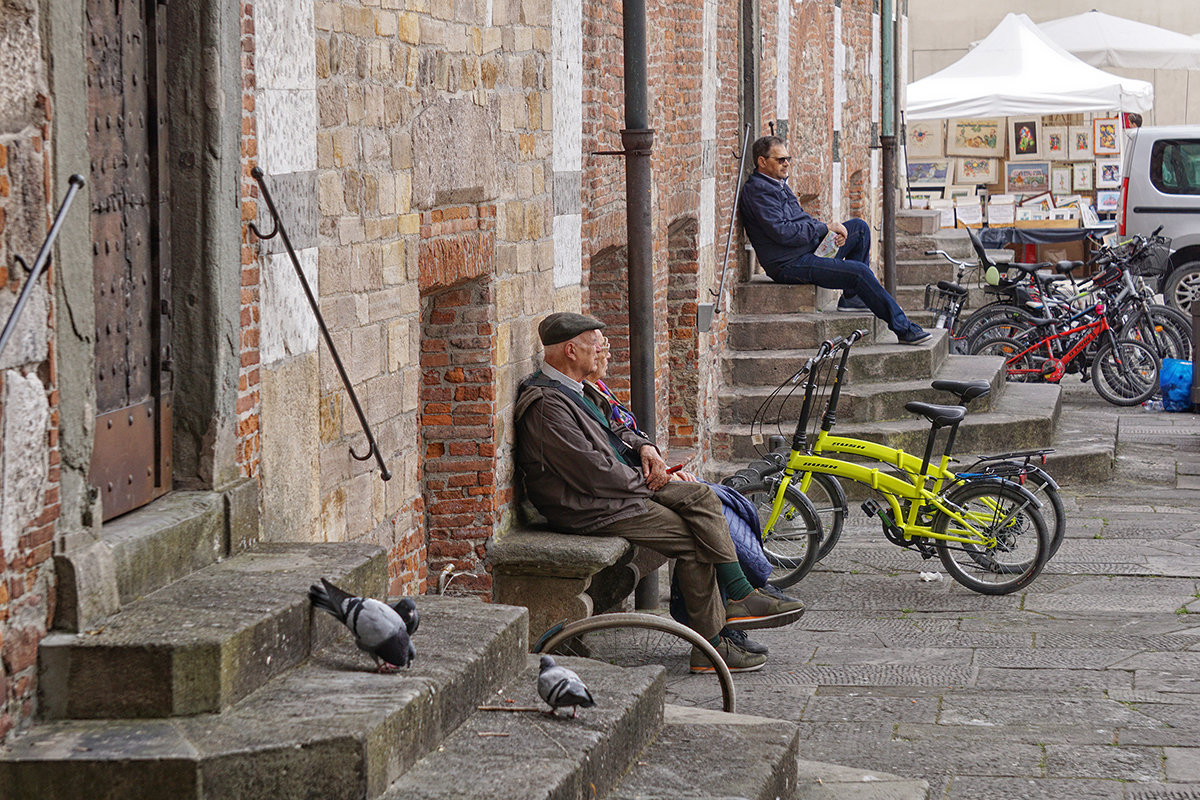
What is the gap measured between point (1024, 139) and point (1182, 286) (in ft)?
24.5

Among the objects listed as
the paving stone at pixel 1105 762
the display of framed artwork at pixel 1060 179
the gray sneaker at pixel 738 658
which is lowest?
the paving stone at pixel 1105 762

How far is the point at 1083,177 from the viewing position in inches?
944

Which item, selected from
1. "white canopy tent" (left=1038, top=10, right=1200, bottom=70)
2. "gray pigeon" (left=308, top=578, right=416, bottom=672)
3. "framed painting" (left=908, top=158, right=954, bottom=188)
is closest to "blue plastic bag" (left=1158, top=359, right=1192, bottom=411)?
"framed painting" (left=908, top=158, right=954, bottom=188)

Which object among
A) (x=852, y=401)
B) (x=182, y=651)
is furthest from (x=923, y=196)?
(x=182, y=651)

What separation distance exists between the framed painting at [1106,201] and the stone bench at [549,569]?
58.4ft

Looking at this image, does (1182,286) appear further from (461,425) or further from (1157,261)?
(461,425)

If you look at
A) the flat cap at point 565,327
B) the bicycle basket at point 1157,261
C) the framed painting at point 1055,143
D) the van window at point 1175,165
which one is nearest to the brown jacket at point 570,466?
the flat cap at point 565,327

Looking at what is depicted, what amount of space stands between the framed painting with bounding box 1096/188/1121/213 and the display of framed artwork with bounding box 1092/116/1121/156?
0.60 m

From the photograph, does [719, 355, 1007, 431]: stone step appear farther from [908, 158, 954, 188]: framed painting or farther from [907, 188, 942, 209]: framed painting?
[908, 158, 954, 188]: framed painting

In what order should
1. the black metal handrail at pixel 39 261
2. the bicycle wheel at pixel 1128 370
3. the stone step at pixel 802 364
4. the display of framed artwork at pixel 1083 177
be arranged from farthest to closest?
the display of framed artwork at pixel 1083 177, the bicycle wheel at pixel 1128 370, the stone step at pixel 802 364, the black metal handrail at pixel 39 261

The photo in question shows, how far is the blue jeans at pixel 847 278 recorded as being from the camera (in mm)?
11984

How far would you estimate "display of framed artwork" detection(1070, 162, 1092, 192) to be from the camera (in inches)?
944

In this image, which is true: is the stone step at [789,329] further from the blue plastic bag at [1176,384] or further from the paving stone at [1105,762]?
the paving stone at [1105,762]

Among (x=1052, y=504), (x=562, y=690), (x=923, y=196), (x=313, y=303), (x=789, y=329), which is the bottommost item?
(x=1052, y=504)
